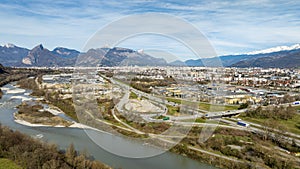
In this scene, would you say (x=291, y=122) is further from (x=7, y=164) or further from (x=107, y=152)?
(x=7, y=164)

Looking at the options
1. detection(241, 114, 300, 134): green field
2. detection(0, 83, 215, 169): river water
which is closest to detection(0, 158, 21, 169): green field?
detection(0, 83, 215, 169): river water

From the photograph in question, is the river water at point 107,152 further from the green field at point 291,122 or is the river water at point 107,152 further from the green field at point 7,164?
the green field at point 291,122

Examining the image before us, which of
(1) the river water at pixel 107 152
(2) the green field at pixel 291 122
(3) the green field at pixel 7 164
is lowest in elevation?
(1) the river water at pixel 107 152

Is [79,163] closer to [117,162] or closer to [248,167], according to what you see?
[117,162]

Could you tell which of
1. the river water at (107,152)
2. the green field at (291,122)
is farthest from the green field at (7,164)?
the green field at (291,122)

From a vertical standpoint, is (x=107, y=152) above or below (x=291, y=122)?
below

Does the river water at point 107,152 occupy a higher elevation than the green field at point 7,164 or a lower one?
lower

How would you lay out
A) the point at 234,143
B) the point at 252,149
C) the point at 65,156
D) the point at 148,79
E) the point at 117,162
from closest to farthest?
the point at 65,156 < the point at 117,162 < the point at 252,149 < the point at 234,143 < the point at 148,79

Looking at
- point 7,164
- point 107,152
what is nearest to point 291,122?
point 107,152

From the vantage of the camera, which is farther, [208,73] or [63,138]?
[208,73]

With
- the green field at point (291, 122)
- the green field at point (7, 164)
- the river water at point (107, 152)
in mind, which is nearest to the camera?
the green field at point (7, 164)

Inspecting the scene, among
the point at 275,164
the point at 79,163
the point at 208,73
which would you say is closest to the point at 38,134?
the point at 79,163
